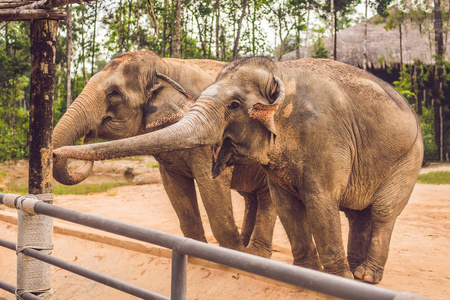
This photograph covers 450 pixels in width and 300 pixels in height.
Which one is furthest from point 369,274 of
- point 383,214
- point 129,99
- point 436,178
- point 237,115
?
point 436,178

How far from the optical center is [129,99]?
4.50 meters

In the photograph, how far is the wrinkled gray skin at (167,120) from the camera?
4.20m

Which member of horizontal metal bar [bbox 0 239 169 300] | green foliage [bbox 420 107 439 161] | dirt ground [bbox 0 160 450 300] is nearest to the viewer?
horizontal metal bar [bbox 0 239 169 300]

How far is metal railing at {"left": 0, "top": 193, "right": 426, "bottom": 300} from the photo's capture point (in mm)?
1260

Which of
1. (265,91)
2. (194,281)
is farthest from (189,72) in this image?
(194,281)

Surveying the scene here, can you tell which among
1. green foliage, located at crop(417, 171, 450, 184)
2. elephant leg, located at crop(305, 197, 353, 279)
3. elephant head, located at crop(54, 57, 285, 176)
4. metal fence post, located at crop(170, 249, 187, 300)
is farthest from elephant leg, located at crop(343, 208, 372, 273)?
green foliage, located at crop(417, 171, 450, 184)

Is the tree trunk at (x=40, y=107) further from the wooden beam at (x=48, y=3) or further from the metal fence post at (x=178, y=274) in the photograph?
the metal fence post at (x=178, y=274)

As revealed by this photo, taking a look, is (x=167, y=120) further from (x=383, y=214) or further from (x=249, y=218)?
(x=383, y=214)

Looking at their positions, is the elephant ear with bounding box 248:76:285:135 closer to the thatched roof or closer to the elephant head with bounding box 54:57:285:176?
the elephant head with bounding box 54:57:285:176

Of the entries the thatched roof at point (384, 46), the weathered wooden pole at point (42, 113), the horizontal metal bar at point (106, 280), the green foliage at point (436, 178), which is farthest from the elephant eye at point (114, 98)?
the thatched roof at point (384, 46)

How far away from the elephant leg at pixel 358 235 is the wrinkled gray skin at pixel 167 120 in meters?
0.86

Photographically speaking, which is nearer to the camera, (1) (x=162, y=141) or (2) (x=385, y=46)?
(1) (x=162, y=141)

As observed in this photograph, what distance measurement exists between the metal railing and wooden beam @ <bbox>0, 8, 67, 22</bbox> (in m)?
1.27

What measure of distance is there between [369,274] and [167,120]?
6.39ft
